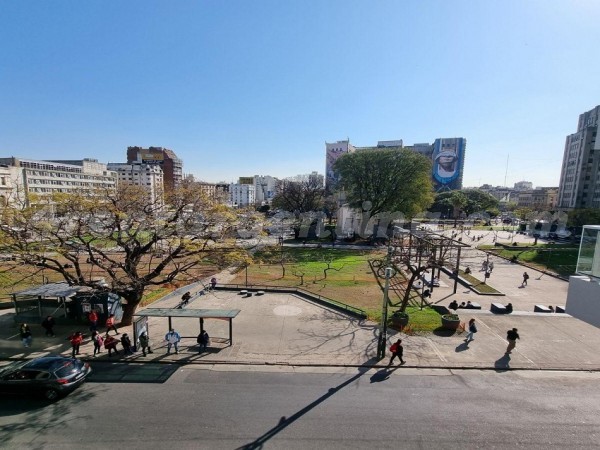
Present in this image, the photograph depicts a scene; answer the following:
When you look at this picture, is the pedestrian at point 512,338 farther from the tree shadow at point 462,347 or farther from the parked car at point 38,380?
the parked car at point 38,380

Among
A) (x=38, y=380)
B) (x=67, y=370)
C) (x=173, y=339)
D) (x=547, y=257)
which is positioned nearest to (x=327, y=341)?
(x=173, y=339)

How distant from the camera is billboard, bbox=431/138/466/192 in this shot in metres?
138

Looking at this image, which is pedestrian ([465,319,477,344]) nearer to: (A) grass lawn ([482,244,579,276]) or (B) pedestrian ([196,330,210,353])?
(B) pedestrian ([196,330,210,353])

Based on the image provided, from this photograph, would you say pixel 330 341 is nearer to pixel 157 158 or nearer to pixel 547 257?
pixel 547 257

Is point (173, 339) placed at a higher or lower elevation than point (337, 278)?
higher

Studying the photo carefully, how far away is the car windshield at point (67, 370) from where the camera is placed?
401 inches

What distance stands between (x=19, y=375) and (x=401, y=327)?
16.7 m

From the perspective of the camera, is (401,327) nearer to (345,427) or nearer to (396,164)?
(345,427)

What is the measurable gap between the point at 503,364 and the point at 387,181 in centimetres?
3952

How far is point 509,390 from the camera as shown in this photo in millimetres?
11250

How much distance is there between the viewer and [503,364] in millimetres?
13125

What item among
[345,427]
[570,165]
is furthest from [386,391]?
[570,165]

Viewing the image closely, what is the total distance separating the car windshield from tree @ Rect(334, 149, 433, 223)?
44.7 m

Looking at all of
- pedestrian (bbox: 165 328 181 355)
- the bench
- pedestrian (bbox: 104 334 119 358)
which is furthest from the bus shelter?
the bench
